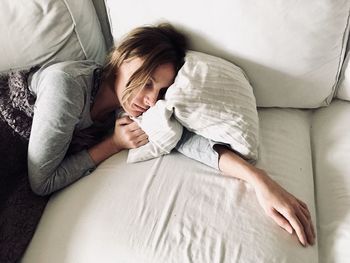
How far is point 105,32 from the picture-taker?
1.42 metres

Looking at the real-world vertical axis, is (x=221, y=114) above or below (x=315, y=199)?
above

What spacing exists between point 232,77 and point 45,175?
1.73 feet

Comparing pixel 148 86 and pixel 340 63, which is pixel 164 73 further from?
pixel 340 63

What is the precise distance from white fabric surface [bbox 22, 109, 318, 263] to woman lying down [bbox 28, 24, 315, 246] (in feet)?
0.12

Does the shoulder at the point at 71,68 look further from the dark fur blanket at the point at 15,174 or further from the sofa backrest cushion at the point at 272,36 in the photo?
the sofa backrest cushion at the point at 272,36

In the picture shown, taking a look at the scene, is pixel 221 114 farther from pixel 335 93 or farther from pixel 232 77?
pixel 335 93

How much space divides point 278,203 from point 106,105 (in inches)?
21.9

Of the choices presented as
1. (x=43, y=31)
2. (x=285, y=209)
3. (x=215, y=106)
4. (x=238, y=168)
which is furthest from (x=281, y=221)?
(x=43, y=31)

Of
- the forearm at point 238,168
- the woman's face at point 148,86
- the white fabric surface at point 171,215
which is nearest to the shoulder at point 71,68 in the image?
the woman's face at point 148,86

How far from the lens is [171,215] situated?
96 cm

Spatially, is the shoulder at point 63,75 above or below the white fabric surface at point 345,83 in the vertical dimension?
above

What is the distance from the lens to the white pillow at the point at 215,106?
1.03 metres

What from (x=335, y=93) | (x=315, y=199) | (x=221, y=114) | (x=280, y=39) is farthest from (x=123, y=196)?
(x=335, y=93)

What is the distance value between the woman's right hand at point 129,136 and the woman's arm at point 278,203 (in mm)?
255
